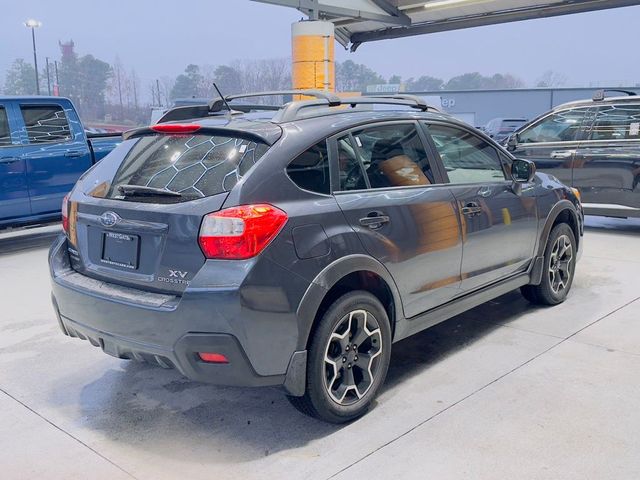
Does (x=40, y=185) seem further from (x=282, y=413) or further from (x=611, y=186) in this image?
(x=611, y=186)

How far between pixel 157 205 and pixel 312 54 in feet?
43.1

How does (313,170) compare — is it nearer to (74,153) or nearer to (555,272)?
(555,272)

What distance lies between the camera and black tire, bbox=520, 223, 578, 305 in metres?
4.96

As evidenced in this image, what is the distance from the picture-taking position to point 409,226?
11.6ft

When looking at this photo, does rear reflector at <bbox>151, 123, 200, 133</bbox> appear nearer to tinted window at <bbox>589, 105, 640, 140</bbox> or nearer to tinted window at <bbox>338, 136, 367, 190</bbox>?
tinted window at <bbox>338, 136, 367, 190</bbox>

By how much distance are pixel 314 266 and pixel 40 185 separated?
591cm

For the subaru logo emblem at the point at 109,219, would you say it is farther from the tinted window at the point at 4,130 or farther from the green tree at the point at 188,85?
the green tree at the point at 188,85

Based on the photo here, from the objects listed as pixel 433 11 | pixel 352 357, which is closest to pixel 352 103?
pixel 352 357

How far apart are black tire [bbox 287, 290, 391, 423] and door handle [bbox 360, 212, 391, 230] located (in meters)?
0.36

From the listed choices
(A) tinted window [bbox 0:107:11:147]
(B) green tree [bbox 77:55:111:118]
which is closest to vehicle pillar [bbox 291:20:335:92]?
(B) green tree [bbox 77:55:111:118]

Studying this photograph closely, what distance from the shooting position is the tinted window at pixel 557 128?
339 inches

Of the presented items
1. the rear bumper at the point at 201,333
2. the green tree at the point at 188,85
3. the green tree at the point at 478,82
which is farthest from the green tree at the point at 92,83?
the green tree at the point at 478,82

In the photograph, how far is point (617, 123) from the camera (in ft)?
27.0

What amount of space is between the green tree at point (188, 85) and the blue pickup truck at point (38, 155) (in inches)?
363
